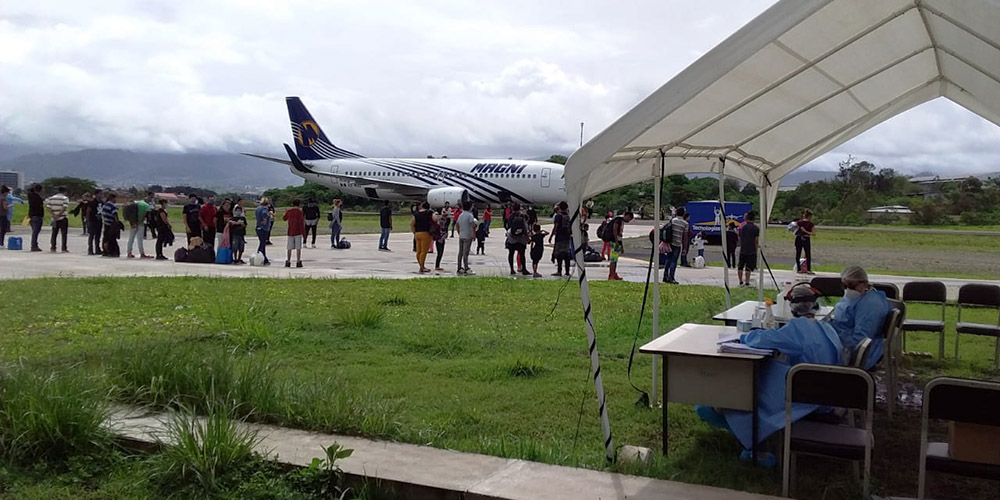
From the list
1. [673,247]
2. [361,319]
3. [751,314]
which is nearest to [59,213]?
[361,319]

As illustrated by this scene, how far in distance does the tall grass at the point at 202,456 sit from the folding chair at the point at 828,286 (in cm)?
709

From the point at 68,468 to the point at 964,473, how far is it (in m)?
5.26

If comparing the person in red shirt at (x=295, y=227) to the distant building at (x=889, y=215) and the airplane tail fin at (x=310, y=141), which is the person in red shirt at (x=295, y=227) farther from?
the distant building at (x=889, y=215)

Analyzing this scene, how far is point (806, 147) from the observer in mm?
8469

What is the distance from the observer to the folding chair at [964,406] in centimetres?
398

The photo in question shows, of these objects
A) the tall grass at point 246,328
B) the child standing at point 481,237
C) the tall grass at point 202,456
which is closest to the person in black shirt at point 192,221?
the child standing at point 481,237

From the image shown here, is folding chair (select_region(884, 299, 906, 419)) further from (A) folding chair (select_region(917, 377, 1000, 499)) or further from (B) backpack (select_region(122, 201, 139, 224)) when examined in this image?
(B) backpack (select_region(122, 201, 139, 224))

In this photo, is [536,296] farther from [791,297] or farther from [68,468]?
[68,468]

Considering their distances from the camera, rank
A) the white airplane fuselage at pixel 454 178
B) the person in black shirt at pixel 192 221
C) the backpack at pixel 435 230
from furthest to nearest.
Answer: the white airplane fuselage at pixel 454 178, the person in black shirt at pixel 192 221, the backpack at pixel 435 230

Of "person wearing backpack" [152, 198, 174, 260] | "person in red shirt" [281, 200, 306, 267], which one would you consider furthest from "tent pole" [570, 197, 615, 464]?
"person wearing backpack" [152, 198, 174, 260]

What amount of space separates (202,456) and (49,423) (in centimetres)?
120

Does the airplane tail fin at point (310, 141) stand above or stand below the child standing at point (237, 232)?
above

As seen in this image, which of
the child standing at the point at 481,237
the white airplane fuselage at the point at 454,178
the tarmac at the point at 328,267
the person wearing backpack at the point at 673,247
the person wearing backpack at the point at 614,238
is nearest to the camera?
the tarmac at the point at 328,267

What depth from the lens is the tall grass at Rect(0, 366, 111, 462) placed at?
17.1 ft
